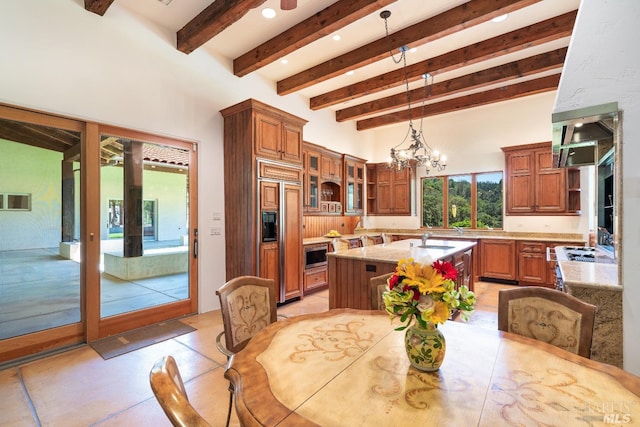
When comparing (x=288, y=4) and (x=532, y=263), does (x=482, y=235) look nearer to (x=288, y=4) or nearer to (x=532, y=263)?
(x=532, y=263)

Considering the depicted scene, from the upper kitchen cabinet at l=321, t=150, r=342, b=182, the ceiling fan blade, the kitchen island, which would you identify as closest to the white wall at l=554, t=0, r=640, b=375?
the kitchen island

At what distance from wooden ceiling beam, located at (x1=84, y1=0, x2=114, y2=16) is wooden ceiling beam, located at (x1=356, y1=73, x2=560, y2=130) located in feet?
16.7

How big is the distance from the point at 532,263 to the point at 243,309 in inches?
222

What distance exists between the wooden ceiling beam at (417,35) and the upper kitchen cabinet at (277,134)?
864 mm

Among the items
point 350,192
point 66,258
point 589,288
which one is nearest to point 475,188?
point 350,192

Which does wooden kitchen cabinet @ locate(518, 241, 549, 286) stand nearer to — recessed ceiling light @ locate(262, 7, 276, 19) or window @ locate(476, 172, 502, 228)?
window @ locate(476, 172, 502, 228)

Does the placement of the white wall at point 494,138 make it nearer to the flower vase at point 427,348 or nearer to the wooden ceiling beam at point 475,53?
the wooden ceiling beam at point 475,53

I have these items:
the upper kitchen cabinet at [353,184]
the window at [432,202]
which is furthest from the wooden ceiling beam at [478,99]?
the window at [432,202]

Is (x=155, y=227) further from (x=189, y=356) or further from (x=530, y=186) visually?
(x=530, y=186)

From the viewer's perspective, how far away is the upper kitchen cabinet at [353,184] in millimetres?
6801

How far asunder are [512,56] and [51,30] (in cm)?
575

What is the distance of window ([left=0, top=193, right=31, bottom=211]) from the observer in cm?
273

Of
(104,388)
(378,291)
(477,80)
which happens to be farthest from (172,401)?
(477,80)

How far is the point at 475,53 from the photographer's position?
4.05 metres
